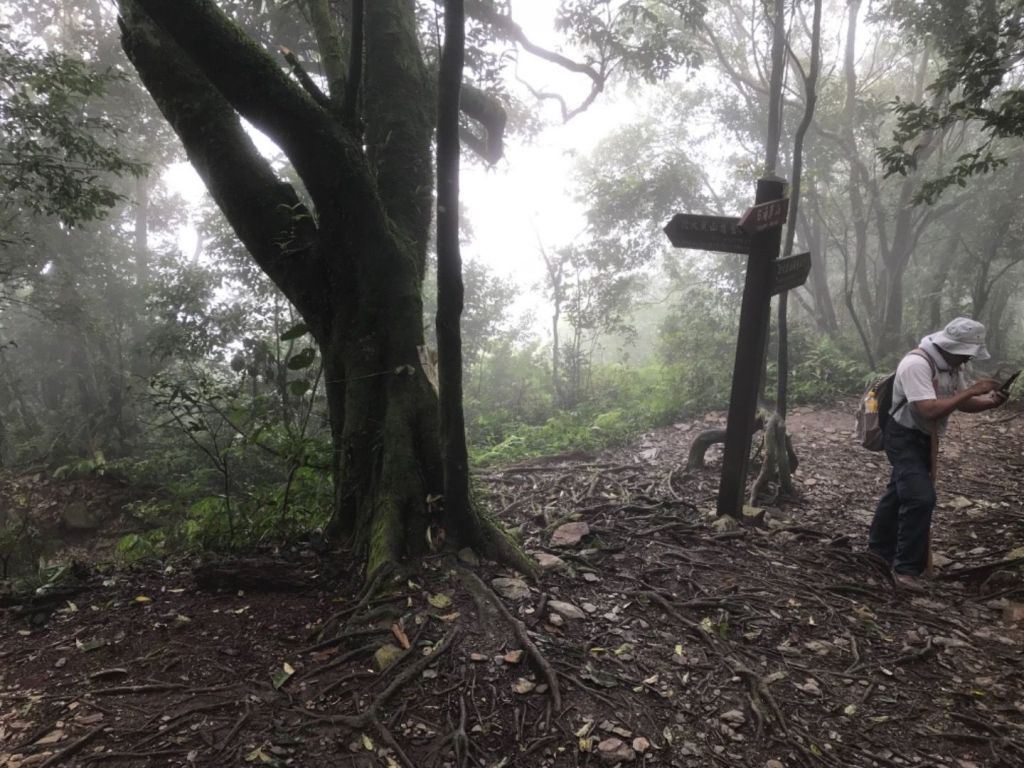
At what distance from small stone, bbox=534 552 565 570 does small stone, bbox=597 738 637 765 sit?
1465 mm

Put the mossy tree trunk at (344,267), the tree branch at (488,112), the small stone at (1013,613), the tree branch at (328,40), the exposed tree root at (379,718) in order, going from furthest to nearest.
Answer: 1. the tree branch at (488,112)
2. the tree branch at (328,40)
3. the mossy tree trunk at (344,267)
4. the small stone at (1013,613)
5. the exposed tree root at (379,718)

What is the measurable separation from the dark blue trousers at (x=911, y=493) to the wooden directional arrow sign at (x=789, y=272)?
54.6 inches

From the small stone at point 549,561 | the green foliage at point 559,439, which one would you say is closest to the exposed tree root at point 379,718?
the small stone at point 549,561

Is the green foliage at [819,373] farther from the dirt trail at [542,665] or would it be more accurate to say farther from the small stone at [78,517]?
the small stone at [78,517]

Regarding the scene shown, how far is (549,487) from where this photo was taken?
6551 mm

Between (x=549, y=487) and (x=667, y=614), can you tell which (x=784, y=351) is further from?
(x=667, y=614)

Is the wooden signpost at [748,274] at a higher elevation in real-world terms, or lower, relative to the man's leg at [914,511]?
higher

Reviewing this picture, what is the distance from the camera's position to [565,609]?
11.1 ft

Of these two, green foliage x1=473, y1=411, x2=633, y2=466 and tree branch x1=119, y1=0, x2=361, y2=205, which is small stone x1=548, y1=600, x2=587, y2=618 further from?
green foliage x1=473, y1=411, x2=633, y2=466

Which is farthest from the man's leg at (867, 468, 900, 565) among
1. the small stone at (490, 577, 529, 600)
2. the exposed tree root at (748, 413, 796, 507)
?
the small stone at (490, 577, 529, 600)

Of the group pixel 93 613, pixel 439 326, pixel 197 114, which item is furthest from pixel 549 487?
pixel 197 114

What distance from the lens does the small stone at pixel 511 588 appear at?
3414 millimetres

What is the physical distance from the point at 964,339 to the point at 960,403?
44 centimetres

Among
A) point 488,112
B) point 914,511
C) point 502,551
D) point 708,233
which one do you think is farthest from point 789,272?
point 488,112
